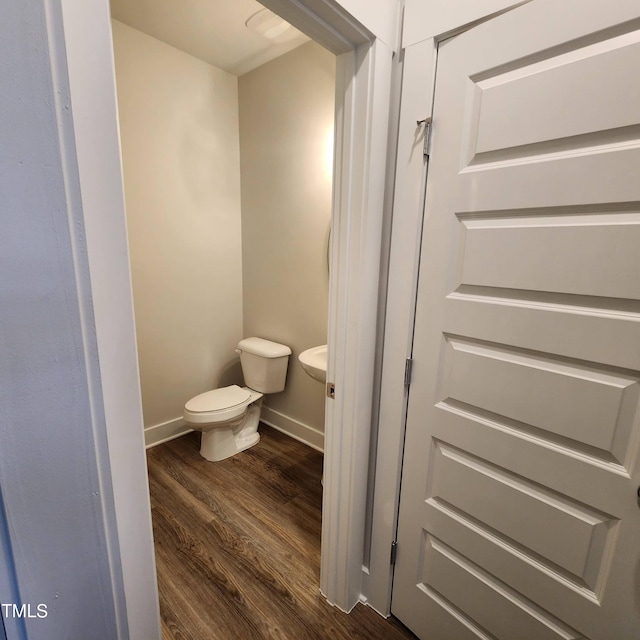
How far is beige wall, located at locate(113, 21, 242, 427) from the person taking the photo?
2.12m

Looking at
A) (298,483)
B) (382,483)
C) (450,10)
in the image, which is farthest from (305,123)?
(298,483)

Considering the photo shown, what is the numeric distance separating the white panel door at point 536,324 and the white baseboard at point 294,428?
141 cm

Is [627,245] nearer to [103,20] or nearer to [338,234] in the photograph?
[338,234]

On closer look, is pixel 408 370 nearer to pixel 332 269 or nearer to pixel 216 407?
pixel 332 269

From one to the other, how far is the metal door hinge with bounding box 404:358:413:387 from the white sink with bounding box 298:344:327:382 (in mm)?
704

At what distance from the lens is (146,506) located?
0.66 m

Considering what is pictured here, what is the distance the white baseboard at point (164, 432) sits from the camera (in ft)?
8.00

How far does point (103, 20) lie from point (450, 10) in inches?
35.2

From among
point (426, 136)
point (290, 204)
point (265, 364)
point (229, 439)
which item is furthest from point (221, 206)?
point (426, 136)

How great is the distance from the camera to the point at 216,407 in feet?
7.23

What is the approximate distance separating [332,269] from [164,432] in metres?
2.07

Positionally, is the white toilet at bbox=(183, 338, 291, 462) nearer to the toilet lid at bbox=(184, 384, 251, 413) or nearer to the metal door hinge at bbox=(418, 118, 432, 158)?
the toilet lid at bbox=(184, 384, 251, 413)

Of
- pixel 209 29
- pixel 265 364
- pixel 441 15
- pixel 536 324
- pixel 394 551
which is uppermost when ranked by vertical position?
pixel 209 29

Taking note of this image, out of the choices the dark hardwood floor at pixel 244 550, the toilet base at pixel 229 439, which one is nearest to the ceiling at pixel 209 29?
the toilet base at pixel 229 439
